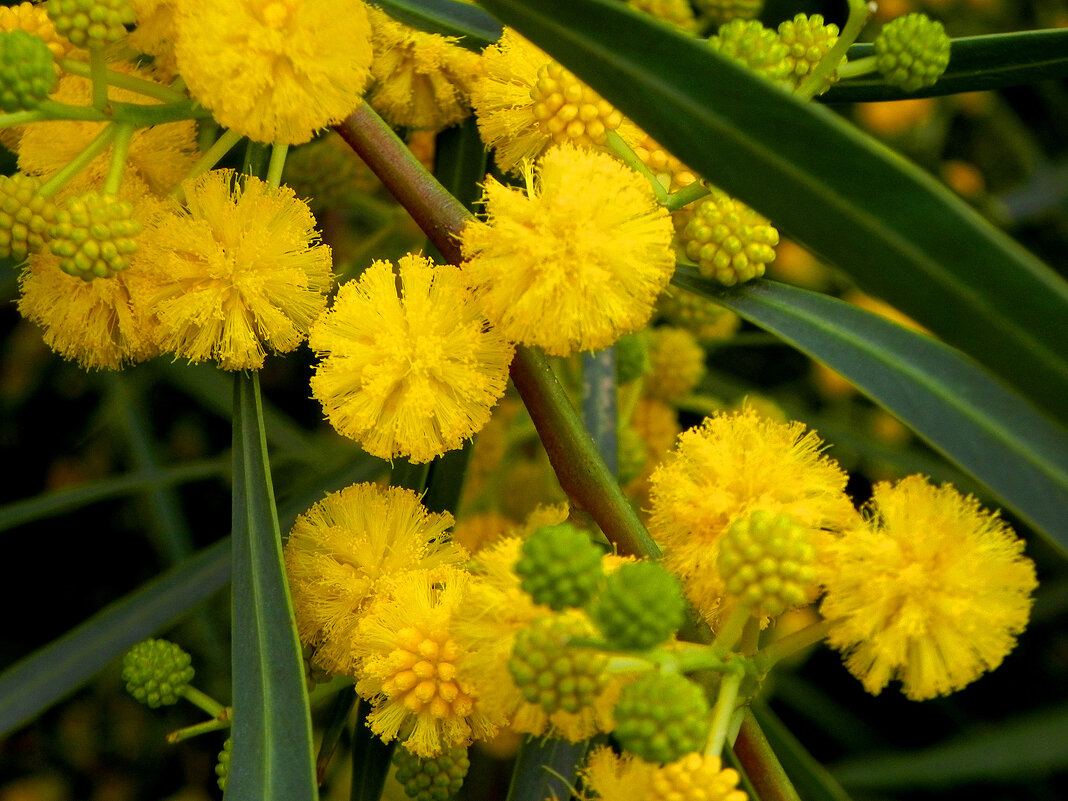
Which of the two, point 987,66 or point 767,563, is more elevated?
point 987,66

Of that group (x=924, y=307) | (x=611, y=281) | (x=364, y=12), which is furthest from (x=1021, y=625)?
(x=364, y=12)

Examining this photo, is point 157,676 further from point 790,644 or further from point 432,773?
point 790,644

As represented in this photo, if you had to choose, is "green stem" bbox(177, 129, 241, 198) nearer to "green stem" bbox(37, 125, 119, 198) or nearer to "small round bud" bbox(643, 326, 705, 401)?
"green stem" bbox(37, 125, 119, 198)

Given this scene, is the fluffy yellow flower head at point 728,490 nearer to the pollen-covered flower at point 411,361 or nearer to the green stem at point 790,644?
the green stem at point 790,644

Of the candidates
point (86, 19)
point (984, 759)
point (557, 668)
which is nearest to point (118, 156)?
point (86, 19)

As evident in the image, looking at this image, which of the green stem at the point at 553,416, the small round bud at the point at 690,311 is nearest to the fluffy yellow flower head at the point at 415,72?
the green stem at the point at 553,416

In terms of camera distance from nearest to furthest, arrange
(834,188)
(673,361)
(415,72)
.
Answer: (834,188) < (415,72) < (673,361)

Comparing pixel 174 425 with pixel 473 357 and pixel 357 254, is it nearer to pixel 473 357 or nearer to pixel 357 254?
pixel 357 254
